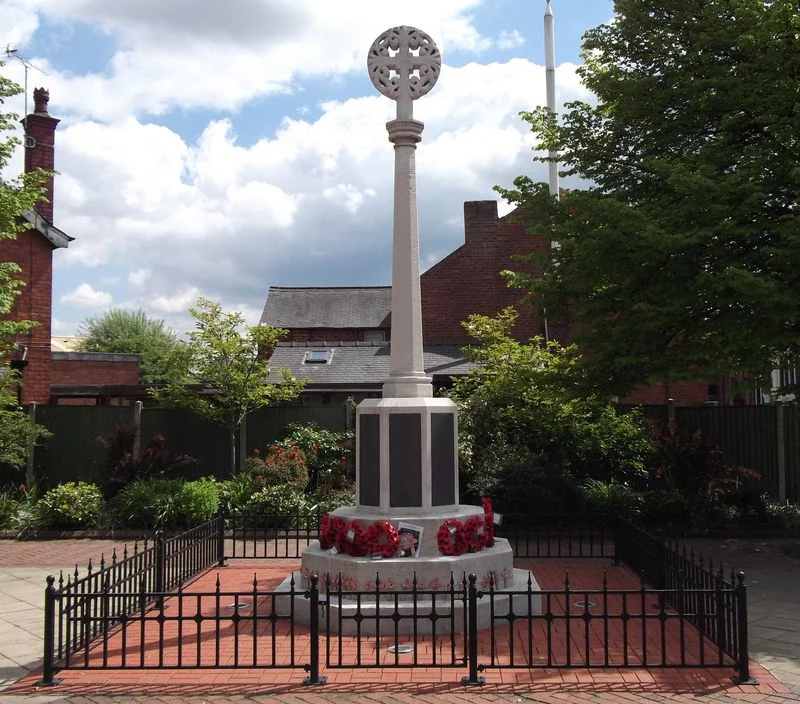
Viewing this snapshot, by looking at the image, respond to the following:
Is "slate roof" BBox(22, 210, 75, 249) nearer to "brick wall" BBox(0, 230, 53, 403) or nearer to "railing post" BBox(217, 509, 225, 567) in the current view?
"brick wall" BBox(0, 230, 53, 403)

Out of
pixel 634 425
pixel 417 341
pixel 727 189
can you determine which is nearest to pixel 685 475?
pixel 634 425

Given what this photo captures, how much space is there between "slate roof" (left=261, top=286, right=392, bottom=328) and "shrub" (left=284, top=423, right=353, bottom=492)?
18.1 metres

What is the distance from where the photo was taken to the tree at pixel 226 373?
17.3m

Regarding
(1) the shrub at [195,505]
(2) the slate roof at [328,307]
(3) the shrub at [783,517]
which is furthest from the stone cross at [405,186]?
(2) the slate roof at [328,307]

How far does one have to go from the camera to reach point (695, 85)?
1128cm

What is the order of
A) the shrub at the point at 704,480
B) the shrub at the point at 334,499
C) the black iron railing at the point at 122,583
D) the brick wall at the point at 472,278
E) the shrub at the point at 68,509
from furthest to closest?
1. the brick wall at the point at 472,278
2. the shrub at the point at 334,499
3. the shrub at the point at 68,509
4. the shrub at the point at 704,480
5. the black iron railing at the point at 122,583

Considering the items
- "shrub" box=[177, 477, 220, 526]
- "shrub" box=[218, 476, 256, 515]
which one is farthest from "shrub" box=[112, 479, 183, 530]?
"shrub" box=[218, 476, 256, 515]

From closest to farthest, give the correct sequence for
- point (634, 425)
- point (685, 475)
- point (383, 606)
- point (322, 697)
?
point (322, 697) → point (383, 606) → point (685, 475) → point (634, 425)

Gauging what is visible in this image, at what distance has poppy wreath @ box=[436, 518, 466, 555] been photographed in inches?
324

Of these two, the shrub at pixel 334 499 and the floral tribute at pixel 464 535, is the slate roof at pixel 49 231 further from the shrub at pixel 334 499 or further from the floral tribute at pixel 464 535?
the floral tribute at pixel 464 535

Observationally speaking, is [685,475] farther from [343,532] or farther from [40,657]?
[40,657]

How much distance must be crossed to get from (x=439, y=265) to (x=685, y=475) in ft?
53.2

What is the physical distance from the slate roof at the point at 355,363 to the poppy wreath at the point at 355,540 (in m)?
14.0

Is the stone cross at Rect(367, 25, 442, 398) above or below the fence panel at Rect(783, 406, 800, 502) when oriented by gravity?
above
